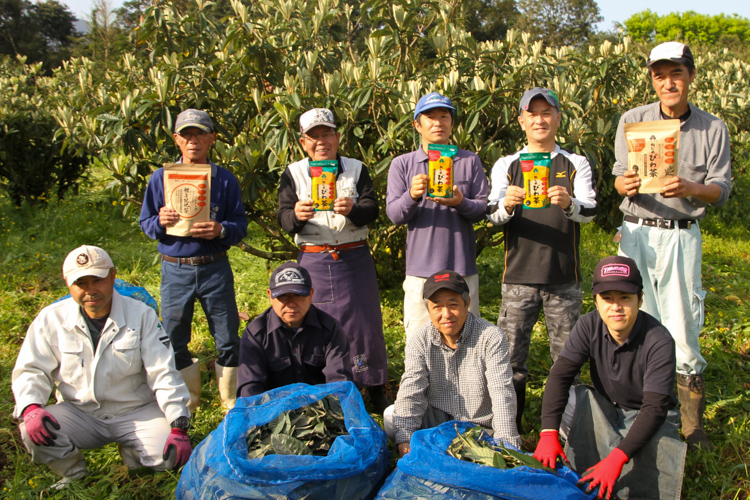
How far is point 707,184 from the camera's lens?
290 cm

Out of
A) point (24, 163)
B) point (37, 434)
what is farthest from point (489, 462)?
point (24, 163)

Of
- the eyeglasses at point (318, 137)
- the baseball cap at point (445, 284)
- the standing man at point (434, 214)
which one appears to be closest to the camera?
the baseball cap at point (445, 284)

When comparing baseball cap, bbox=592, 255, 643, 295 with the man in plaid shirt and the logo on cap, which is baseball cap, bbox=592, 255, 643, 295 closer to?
the logo on cap

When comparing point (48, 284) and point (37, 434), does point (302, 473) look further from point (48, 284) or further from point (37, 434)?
point (48, 284)

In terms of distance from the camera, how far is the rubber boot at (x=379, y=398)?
11.6 ft

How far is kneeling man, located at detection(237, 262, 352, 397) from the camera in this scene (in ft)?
9.43

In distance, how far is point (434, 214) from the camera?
3281mm

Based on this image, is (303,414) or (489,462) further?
(303,414)

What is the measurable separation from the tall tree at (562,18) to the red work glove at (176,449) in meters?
37.0

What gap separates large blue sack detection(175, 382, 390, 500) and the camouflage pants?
985 mm

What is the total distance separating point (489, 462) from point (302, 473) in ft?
Answer: 2.36

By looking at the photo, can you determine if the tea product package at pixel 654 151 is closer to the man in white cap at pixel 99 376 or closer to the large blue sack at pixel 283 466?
the large blue sack at pixel 283 466

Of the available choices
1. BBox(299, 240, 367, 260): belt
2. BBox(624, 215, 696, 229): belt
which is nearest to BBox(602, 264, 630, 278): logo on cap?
BBox(624, 215, 696, 229): belt

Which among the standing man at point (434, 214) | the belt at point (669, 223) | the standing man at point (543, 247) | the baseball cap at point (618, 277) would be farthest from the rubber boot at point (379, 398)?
the belt at point (669, 223)
